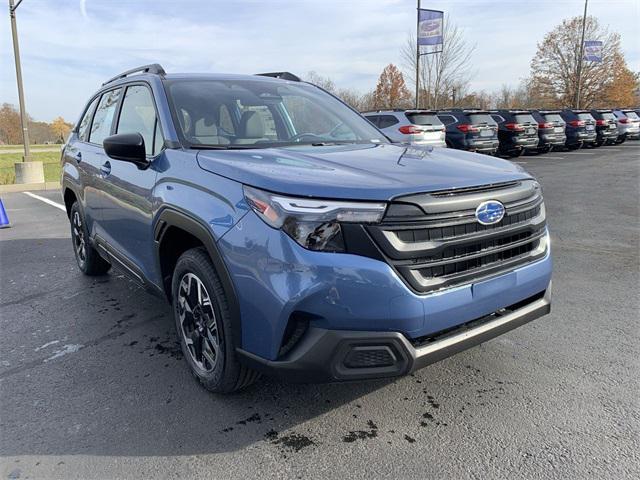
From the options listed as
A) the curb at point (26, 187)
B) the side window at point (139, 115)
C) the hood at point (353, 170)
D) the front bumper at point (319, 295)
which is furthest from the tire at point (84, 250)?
the curb at point (26, 187)

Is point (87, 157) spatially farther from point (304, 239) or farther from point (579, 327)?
point (579, 327)

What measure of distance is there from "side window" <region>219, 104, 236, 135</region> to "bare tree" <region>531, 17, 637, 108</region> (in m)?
53.0

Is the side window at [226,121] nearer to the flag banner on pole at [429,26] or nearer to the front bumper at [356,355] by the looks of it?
the front bumper at [356,355]

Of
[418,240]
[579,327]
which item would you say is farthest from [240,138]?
[579,327]

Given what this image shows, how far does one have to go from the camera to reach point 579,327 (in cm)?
367

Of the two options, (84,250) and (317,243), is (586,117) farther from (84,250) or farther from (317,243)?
(317,243)

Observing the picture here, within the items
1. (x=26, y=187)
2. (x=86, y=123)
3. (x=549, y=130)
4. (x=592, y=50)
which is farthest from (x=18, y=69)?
(x=592, y=50)

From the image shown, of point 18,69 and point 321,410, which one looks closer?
point 321,410

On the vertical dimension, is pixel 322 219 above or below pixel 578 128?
below

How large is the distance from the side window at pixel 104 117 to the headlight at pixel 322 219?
278 centimetres

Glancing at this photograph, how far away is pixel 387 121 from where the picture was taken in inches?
570

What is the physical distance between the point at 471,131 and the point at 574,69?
132 ft

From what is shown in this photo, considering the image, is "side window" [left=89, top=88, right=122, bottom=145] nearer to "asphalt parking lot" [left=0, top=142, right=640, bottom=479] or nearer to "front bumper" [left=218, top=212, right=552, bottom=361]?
"asphalt parking lot" [left=0, top=142, right=640, bottom=479]

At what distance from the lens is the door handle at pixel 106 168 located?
153 inches
